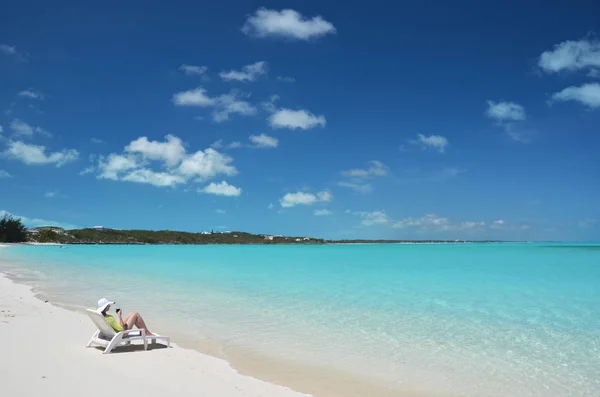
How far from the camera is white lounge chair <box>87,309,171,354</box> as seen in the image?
8.16 m

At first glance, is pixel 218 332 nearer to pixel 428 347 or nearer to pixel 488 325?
pixel 428 347

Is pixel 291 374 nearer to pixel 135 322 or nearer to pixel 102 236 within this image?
pixel 135 322

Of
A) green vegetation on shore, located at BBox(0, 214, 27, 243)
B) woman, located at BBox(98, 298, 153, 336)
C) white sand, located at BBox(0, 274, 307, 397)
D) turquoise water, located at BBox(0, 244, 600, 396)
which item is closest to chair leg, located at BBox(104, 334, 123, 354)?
white sand, located at BBox(0, 274, 307, 397)

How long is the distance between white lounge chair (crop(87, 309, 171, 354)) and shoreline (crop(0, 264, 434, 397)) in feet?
0.79

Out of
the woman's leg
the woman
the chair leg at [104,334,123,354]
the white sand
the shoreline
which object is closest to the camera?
the white sand

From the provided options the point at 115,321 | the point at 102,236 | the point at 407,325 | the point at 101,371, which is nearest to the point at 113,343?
the point at 115,321

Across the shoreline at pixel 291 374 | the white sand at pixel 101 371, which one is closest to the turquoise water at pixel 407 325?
the shoreline at pixel 291 374

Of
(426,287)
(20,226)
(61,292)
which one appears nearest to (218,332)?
(61,292)

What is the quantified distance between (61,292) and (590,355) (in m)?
17.7

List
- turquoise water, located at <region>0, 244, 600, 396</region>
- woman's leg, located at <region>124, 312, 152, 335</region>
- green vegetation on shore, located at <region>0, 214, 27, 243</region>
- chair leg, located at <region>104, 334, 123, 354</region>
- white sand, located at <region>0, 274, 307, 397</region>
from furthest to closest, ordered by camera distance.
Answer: green vegetation on shore, located at <region>0, 214, 27, 243</region>
woman's leg, located at <region>124, 312, 152, 335</region>
chair leg, located at <region>104, 334, 123, 354</region>
turquoise water, located at <region>0, 244, 600, 396</region>
white sand, located at <region>0, 274, 307, 397</region>

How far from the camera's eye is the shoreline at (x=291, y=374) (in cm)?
692

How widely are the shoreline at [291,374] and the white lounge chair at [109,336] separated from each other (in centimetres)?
24

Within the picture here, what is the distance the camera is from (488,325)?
12188 millimetres

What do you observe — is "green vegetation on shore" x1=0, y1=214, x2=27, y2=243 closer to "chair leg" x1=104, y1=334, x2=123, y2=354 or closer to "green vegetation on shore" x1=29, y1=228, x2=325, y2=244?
"green vegetation on shore" x1=29, y1=228, x2=325, y2=244
